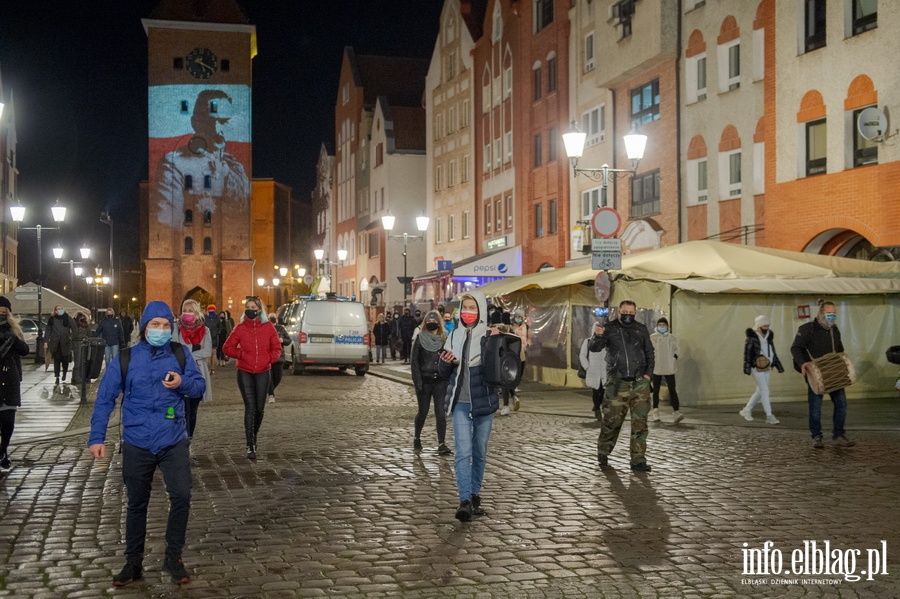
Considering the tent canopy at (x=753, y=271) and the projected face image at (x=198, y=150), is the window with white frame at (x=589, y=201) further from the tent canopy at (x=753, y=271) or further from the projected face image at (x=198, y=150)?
the projected face image at (x=198, y=150)

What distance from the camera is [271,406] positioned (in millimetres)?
19547

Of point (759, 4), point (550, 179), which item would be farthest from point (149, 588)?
point (550, 179)

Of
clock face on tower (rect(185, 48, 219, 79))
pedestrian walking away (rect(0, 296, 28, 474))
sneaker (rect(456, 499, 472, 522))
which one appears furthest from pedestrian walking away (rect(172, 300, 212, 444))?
clock face on tower (rect(185, 48, 219, 79))

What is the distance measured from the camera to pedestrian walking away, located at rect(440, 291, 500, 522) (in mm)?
8711

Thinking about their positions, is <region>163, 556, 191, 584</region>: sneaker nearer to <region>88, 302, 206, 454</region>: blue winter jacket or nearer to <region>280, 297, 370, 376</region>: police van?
<region>88, 302, 206, 454</region>: blue winter jacket

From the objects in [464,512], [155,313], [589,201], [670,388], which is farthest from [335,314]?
[155,313]

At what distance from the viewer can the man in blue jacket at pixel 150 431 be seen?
659 cm

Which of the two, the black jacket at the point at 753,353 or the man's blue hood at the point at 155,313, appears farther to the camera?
the black jacket at the point at 753,353

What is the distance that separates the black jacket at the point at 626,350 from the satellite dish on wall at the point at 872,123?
42.4 ft

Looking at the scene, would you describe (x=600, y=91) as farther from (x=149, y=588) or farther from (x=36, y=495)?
(x=149, y=588)

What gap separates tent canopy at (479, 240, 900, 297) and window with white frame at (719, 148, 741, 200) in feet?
22.5

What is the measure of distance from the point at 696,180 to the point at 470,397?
22.6 m

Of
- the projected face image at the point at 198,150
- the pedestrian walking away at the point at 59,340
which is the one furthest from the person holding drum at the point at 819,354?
the projected face image at the point at 198,150

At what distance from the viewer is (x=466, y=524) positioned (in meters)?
8.39
